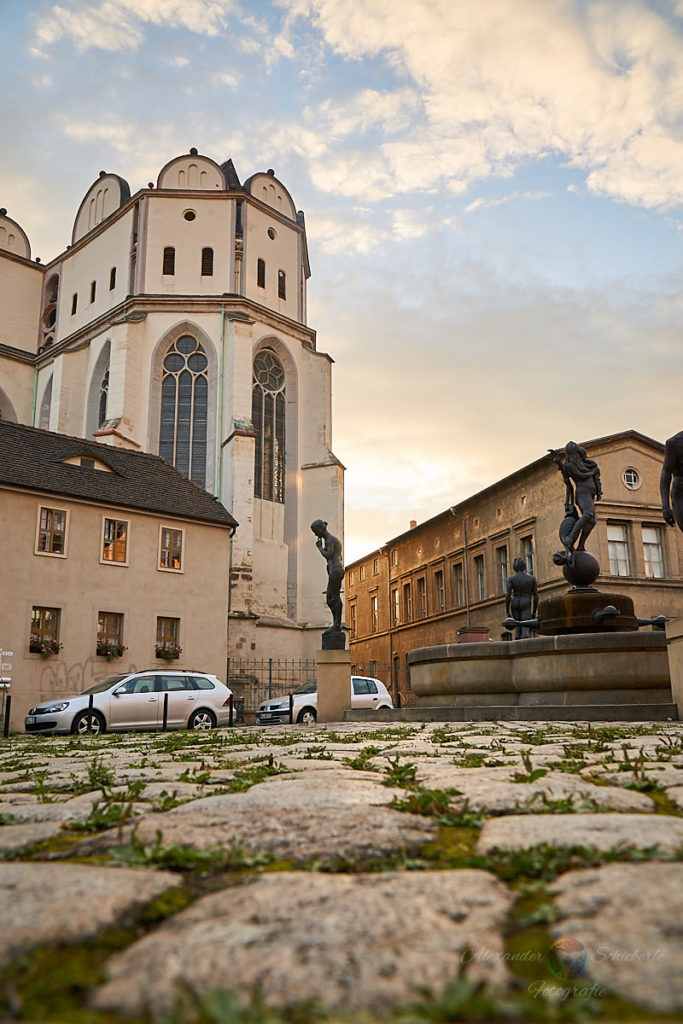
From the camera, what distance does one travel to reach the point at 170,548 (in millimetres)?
25922

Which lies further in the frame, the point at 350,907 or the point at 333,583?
the point at 333,583

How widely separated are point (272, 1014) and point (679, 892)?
99cm

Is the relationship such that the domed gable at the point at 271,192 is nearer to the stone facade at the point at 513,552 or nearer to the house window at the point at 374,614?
the stone facade at the point at 513,552

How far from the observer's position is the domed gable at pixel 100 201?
42.2m

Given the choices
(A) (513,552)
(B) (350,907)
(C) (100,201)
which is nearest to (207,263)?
(C) (100,201)

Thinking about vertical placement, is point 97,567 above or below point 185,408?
below

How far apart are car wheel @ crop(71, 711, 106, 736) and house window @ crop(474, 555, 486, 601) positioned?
26061 millimetres

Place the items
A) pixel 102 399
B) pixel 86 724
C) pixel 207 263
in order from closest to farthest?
pixel 86 724 → pixel 102 399 → pixel 207 263

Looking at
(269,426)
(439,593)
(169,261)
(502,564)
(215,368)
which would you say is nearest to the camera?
(215,368)

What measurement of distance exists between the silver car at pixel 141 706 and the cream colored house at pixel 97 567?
5656 mm

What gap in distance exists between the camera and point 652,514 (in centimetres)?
3325

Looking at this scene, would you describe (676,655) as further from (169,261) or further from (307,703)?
(169,261)

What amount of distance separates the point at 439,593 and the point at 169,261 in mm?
23002

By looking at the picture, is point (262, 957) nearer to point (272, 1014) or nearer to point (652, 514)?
point (272, 1014)
